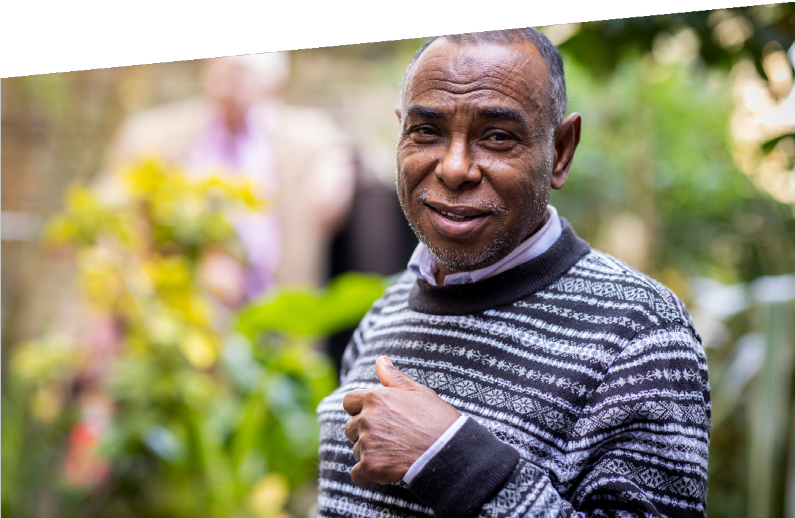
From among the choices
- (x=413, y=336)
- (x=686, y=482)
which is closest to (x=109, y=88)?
(x=413, y=336)

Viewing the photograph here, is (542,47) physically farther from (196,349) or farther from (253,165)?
(253,165)

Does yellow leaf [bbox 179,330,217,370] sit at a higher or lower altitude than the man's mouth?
lower

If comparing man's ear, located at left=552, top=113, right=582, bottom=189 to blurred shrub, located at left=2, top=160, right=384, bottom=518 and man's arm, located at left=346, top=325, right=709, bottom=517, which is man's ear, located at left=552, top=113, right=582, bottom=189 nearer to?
man's arm, located at left=346, top=325, right=709, bottom=517

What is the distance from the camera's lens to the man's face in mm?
684

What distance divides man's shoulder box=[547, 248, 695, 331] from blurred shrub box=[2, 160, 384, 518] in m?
1.15

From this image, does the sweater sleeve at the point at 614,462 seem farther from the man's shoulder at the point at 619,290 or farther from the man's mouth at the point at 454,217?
the man's mouth at the point at 454,217

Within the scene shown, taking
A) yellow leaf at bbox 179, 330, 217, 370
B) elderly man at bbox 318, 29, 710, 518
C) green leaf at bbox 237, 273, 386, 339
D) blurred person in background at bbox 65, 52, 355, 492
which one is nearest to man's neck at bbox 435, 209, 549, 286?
elderly man at bbox 318, 29, 710, 518

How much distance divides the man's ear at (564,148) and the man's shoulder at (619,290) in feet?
0.31

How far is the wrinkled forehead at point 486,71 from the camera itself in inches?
27.0

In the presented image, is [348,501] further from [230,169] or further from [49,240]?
[230,169]

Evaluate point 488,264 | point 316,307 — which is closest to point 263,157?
point 316,307

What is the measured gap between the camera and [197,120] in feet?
8.55

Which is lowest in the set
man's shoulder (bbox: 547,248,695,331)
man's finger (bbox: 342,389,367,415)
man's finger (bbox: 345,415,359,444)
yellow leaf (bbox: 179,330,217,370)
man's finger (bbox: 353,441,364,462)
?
man's finger (bbox: 353,441,364,462)

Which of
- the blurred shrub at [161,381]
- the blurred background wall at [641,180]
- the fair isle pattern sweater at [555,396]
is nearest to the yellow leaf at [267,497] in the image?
the blurred shrub at [161,381]
